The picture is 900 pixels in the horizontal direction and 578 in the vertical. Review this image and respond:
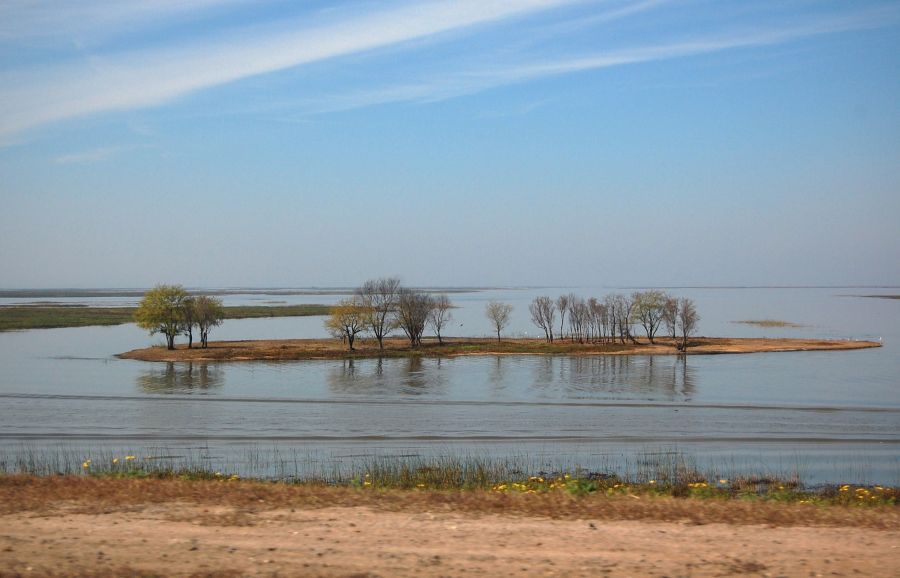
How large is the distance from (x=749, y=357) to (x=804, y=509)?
5768 centimetres

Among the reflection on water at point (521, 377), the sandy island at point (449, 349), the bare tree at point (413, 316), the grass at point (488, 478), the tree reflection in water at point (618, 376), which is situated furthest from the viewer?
the bare tree at point (413, 316)

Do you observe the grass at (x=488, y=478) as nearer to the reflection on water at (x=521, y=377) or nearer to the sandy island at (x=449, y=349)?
the reflection on water at (x=521, y=377)

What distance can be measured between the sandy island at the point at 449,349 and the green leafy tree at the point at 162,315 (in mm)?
1969

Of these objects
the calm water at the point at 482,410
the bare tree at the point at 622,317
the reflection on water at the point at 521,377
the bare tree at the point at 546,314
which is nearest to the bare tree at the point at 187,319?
the calm water at the point at 482,410

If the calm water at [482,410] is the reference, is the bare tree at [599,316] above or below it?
above

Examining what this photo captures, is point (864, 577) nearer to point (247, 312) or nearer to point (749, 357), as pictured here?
point (749, 357)

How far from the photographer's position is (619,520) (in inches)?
426

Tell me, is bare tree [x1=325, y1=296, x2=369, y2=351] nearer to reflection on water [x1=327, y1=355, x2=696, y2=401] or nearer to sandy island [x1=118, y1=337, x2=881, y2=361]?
sandy island [x1=118, y1=337, x2=881, y2=361]

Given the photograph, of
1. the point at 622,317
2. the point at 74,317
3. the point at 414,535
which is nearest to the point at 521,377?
the point at 622,317

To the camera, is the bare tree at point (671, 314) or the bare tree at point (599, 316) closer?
the bare tree at point (671, 314)

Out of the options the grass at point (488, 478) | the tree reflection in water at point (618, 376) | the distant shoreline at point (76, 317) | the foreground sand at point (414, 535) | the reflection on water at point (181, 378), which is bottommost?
the tree reflection in water at point (618, 376)

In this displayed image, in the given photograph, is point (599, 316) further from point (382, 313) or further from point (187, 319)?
point (187, 319)

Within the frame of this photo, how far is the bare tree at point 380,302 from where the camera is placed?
252 feet

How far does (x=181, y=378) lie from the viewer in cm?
5194
